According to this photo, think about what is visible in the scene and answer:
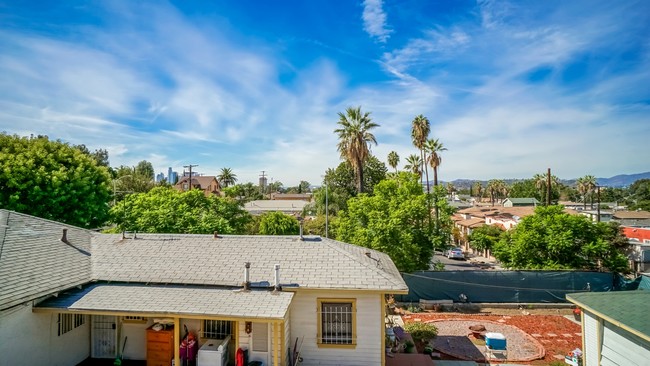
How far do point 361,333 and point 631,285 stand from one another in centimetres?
2095

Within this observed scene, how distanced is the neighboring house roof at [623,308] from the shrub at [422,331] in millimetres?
5787

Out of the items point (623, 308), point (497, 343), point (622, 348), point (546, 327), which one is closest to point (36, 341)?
point (497, 343)

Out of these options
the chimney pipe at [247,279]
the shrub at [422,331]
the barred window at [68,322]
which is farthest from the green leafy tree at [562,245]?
the barred window at [68,322]

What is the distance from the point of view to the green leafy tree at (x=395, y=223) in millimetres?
22688

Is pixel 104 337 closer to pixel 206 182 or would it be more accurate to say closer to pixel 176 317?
pixel 176 317

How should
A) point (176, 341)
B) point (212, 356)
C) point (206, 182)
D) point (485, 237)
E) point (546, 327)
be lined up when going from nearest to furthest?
point (176, 341) < point (212, 356) < point (546, 327) < point (485, 237) < point (206, 182)

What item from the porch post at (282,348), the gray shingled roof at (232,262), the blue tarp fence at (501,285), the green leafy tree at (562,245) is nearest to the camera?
the porch post at (282,348)

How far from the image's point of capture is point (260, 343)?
10.2 m

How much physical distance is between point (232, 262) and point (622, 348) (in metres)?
12.4

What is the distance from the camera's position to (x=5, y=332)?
8.55m

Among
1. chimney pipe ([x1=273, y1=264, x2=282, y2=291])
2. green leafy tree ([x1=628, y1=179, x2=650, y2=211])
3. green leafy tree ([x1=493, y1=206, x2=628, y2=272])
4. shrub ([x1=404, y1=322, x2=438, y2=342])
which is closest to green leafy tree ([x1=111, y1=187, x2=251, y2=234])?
shrub ([x1=404, y1=322, x2=438, y2=342])

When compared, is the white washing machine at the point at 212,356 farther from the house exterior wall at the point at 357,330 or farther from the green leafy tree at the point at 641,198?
the green leafy tree at the point at 641,198

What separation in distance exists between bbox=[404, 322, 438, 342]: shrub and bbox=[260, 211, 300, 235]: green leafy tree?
54.3 feet

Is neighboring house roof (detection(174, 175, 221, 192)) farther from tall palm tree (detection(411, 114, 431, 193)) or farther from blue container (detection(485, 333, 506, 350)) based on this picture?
blue container (detection(485, 333, 506, 350))
